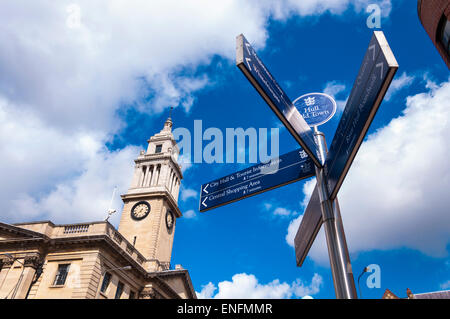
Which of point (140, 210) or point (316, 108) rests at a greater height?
point (140, 210)

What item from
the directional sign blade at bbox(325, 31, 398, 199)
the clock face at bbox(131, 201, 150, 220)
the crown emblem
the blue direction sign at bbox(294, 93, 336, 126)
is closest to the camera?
the directional sign blade at bbox(325, 31, 398, 199)

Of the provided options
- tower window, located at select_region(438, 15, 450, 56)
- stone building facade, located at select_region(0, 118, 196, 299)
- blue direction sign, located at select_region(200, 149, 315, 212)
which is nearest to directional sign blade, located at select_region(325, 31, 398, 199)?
blue direction sign, located at select_region(200, 149, 315, 212)

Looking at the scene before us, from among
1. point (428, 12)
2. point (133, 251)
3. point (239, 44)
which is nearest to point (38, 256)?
point (133, 251)

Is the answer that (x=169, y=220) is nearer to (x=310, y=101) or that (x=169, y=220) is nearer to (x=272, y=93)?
(x=310, y=101)

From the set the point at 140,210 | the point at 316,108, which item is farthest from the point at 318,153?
the point at 140,210

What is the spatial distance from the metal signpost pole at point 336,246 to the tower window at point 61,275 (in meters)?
28.8

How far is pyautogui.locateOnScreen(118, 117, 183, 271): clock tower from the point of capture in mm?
43625

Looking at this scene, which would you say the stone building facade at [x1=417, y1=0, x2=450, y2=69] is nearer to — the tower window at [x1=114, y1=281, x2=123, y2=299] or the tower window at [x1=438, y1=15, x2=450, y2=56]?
the tower window at [x1=438, y1=15, x2=450, y2=56]

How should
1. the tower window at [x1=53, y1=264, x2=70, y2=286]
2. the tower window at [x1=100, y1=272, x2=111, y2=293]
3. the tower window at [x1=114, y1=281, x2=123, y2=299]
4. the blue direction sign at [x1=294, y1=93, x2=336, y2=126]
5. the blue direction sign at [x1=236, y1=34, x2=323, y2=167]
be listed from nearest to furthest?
the blue direction sign at [x1=236, y1=34, x2=323, y2=167] → the blue direction sign at [x1=294, y1=93, x2=336, y2=126] → the tower window at [x1=53, y1=264, x2=70, y2=286] → the tower window at [x1=100, y1=272, x2=111, y2=293] → the tower window at [x1=114, y1=281, x2=123, y2=299]

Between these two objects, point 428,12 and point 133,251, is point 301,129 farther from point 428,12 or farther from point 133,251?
point 133,251

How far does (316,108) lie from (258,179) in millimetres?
1725

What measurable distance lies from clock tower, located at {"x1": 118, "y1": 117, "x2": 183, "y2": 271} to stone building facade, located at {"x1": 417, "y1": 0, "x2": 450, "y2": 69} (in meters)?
35.9

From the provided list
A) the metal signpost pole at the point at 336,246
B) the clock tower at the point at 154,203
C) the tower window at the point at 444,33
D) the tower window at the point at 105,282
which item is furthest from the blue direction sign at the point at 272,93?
the clock tower at the point at 154,203

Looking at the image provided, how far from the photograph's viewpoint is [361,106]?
12.2 feet
